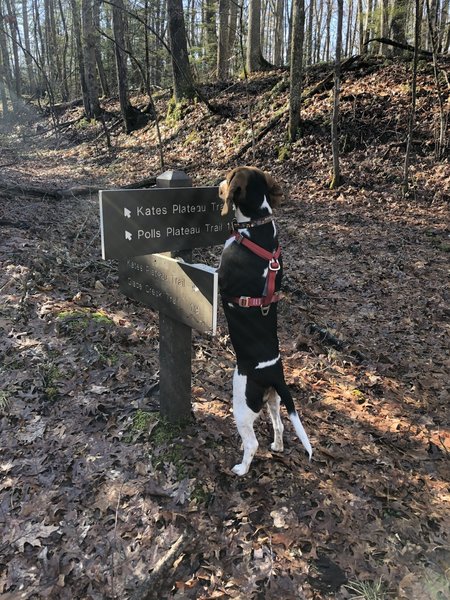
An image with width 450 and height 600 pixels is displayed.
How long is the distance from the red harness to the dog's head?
194mm

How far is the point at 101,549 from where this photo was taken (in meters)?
2.82

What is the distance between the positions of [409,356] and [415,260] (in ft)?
9.61

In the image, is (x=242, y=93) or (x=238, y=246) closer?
(x=238, y=246)

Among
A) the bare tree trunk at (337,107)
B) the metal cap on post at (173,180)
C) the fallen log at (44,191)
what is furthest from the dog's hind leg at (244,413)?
the bare tree trunk at (337,107)

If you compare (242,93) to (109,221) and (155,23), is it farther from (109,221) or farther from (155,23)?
(155,23)

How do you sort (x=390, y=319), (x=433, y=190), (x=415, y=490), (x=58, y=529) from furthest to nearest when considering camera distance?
(x=433, y=190)
(x=390, y=319)
(x=415, y=490)
(x=58, y=529)

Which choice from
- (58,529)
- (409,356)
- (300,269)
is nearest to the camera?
(58,529)

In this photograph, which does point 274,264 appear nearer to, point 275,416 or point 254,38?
point 275,416

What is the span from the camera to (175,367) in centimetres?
350

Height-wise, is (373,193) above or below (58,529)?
above

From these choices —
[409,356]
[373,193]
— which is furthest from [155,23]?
[409,356]

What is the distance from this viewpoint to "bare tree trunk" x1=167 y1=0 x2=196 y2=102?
15.6 m

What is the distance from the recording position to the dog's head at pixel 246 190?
2.94 metres

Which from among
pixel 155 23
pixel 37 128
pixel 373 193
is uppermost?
pixel 155 23
